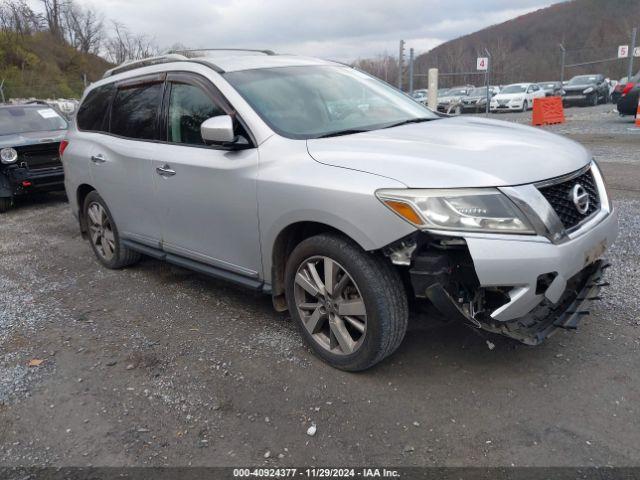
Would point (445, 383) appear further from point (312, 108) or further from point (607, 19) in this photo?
point (607, 19)

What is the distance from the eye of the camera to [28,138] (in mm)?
8672

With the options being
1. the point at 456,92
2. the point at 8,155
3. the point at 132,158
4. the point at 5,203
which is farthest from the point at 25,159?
the point at 456,92

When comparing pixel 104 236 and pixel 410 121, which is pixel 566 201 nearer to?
pixel 410 121

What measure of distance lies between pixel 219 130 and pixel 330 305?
1.24 metres

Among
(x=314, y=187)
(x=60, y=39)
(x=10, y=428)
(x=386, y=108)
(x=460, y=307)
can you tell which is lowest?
(x=10, y=428)

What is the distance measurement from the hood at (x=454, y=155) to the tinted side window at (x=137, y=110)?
5.58 feet

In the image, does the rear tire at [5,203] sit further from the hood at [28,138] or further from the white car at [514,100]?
the white car at [514,100]

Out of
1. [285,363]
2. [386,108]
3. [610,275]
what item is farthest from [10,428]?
[610,275]

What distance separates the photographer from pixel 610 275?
432cm

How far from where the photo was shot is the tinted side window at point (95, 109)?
505 centimetres

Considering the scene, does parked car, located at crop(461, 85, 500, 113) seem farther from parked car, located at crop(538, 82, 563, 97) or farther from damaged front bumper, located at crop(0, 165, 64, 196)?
damaged front bumper, located at crop(0, 165, 64, 196)

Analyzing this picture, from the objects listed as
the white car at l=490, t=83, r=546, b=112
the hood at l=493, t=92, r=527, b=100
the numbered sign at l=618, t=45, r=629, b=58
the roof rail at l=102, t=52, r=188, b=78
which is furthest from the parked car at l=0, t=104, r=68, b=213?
the numbered sign at l=618, t=45, r=629, b=58

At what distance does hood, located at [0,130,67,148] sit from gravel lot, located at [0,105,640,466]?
496 centimetres

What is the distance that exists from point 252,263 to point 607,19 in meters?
111
